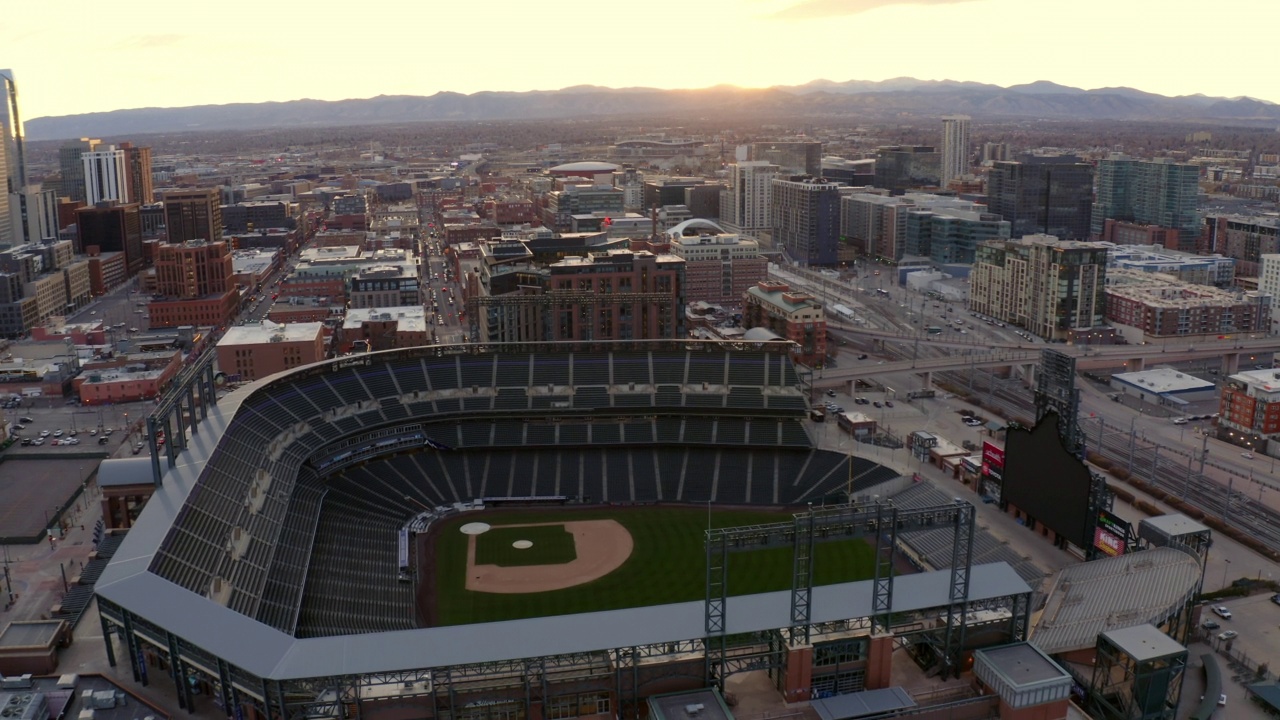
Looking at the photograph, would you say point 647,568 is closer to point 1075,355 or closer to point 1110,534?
point 1110,534

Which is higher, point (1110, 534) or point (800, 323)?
point (800, 323)

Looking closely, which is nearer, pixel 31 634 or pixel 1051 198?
pixel 31 634

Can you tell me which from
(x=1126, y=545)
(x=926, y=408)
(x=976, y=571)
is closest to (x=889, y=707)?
(x=976, y=571)

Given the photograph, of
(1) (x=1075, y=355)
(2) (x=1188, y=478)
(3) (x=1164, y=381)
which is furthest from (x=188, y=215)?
(2) (x=1188, y=478)

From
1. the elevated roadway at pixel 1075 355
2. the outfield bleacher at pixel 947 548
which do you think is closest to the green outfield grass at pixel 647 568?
the outfield bleacher at pixel 947 548

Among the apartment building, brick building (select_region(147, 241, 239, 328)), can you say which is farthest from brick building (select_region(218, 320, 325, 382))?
the apartment building

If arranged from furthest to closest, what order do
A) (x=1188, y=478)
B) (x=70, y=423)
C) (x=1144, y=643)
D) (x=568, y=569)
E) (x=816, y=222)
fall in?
1. (x=816, y=222)
2. (x=70, y=423)
3. (x=1188, y=478)
4. (x=568, y=569)
5. (x=1144, y=643)
